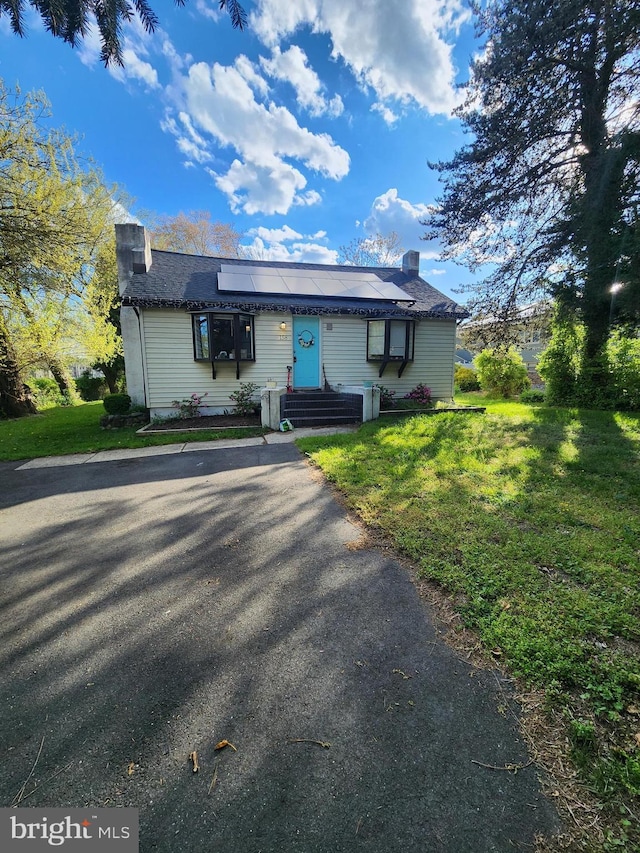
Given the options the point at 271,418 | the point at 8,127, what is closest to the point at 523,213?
the point at 271,418

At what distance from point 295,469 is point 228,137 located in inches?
518

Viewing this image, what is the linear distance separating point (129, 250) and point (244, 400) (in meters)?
5.47

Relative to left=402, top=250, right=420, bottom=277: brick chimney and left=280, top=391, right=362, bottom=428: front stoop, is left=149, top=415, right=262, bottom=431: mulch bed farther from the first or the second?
left=402, top=250, right=420, bottom=277: brick chimney

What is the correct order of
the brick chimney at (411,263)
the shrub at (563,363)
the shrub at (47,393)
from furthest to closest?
the shrub at (47,393), the brick chimney at (411,263), the shrub at (563,363)

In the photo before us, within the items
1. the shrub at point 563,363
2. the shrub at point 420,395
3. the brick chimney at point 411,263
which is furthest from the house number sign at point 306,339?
the shrub at point 563,363

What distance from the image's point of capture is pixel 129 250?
10.1 m

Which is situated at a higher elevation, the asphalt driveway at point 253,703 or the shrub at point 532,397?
the shrub at point 532,397

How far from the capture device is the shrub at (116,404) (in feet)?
29.9

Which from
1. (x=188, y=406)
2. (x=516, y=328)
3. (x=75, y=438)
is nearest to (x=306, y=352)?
(x=188, y=406)

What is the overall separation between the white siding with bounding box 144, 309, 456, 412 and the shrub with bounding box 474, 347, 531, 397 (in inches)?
142

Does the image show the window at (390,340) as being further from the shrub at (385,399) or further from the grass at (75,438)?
the grass at (75,438)

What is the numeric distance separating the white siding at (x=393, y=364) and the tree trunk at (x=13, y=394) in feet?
31.2

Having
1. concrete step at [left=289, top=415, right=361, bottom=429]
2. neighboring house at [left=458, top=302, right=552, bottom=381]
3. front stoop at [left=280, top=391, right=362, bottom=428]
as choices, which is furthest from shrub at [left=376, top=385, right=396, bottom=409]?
neighboring house at [left=458, top=302, right=552, bottom=381]

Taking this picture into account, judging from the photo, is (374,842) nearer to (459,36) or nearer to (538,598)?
(538,598)
